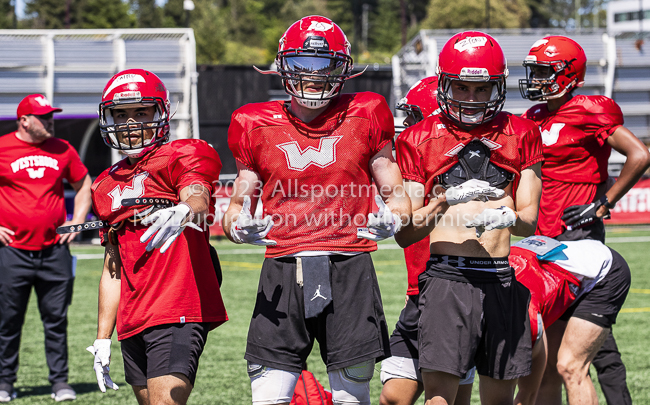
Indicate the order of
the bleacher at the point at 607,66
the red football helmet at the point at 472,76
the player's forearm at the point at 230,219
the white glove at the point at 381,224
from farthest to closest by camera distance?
the bleacher at the point at 607,66, the red football helmet at the point at 472,76, the player's forearm at the point at 230,219, the white glove at the point at 381,224

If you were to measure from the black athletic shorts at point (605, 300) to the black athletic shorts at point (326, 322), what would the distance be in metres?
1.53

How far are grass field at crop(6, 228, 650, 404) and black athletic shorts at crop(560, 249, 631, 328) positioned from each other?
151 cm

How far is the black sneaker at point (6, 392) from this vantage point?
6.01 meters

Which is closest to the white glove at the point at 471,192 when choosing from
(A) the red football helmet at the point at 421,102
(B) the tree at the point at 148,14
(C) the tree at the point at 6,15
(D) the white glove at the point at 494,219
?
(D) the white glove at the point at 494,219

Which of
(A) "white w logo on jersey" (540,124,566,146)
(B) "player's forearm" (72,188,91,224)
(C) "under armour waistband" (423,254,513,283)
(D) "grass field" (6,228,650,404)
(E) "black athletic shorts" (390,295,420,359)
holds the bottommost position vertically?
(D) "grass field" (6,228,650,404)

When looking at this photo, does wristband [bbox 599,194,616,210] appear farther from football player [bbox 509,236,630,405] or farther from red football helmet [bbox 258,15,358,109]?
red football helmet [bbox 258,15,358,109]

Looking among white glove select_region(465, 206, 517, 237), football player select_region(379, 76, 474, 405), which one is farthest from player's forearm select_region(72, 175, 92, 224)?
white glove select_region(465, 206, 517, 237)

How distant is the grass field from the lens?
6066 mm

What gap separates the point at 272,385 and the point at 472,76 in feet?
5.66

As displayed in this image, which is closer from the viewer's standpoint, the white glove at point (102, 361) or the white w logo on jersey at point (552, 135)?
the white glove at point (102, 361)

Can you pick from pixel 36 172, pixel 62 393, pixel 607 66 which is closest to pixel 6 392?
pixel 62 393

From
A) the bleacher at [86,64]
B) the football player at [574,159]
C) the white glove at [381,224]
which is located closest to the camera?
the white glove at [381,224]

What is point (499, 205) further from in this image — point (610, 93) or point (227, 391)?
point (610, 93)

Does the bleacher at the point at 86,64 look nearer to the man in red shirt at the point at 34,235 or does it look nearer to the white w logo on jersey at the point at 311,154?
the man in red shirt at the point at 34,235
